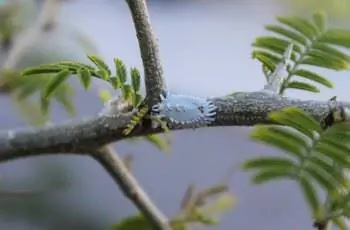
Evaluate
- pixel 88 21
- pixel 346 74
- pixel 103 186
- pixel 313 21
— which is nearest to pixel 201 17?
pixel 88 21

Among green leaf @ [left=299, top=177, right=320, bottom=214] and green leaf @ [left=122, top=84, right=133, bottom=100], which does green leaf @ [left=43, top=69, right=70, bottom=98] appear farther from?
green leaf @ [left=299, top=177, right=320, bottom=214]

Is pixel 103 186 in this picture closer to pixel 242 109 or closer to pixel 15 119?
pixel 15 119

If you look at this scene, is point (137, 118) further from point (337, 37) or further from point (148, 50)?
point (337, 37)

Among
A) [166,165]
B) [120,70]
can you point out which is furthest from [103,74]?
[166,165]

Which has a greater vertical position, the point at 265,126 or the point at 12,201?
the point at 265,126

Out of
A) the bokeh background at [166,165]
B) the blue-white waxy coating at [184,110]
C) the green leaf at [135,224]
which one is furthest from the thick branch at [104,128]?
the bokeh background at [166,165]
